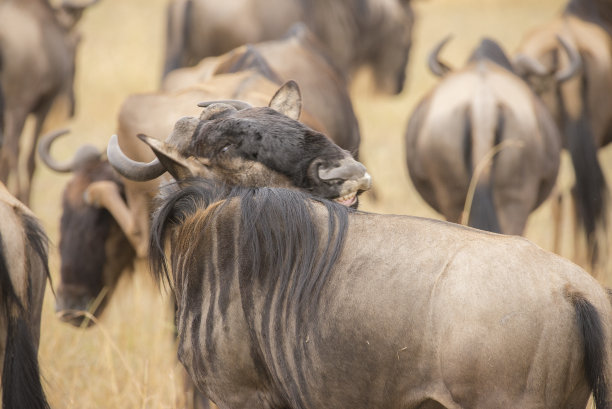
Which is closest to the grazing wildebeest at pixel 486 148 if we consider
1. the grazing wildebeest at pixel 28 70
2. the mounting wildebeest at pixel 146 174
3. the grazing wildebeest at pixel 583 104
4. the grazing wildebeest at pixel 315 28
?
the grazing wildebeest at pixel 583 104

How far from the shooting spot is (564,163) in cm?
1056

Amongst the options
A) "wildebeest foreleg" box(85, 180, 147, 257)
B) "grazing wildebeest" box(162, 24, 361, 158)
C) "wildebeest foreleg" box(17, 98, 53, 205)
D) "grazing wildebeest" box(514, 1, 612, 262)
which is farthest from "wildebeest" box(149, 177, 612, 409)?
"wildebeest foreleg" box(17, 98, 53, 205)

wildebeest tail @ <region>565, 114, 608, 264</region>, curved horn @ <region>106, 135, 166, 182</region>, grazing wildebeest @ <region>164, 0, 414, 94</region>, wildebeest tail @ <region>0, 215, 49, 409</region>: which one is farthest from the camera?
grazing wildebeest @ <region>164, 0, 414, 94</region>

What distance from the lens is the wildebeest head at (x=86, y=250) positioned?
454 centimetres

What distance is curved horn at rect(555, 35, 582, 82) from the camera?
17.8ft

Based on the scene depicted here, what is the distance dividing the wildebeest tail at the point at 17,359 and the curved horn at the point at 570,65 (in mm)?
4017

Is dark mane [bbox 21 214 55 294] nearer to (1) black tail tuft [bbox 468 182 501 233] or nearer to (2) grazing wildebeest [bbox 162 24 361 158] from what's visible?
(2) grazing wildebeest [bbox 162 24 361 158]

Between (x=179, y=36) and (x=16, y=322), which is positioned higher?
(x=16, y=322)

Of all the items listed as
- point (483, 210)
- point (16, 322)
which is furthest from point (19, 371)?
point (483, 210)

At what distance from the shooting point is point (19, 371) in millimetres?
2570

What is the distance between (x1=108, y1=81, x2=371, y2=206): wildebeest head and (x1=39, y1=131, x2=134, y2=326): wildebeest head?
6.05ft

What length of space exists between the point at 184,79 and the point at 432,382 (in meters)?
3.39

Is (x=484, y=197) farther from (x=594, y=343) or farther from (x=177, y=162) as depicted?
(x=594, y=343)

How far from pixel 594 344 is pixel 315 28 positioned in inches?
242
